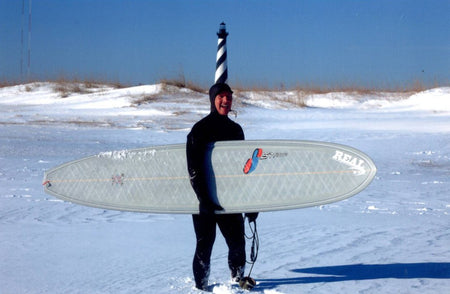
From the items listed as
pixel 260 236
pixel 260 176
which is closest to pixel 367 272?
pixel 260 176

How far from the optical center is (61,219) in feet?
16.7

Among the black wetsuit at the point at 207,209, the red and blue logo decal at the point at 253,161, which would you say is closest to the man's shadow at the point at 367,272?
the black wetsuit at the point at 207,209

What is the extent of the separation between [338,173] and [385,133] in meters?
8.61

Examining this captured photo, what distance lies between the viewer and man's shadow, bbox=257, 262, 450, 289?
11.1 feet

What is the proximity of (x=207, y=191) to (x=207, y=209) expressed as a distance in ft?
0.38

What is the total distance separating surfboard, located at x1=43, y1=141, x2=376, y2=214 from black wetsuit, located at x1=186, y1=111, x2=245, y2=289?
7 cm

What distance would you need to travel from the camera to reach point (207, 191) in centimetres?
302

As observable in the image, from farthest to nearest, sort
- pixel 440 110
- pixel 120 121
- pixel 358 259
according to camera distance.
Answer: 1. pixel 440 110
2. pixel 120 121
3. pixel 358 259

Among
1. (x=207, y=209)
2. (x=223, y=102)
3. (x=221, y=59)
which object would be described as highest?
(x=221, y=59)

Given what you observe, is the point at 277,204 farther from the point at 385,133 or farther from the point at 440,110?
the point at 440,110

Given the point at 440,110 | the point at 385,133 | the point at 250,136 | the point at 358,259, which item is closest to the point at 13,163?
the point at 250,136

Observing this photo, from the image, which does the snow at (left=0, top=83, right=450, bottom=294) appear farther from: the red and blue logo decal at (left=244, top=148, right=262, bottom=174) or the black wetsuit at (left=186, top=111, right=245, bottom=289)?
the red and blue logo decal at (left=244, top=148, right=262, bottom=174)

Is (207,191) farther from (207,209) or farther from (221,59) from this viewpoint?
(221,59)

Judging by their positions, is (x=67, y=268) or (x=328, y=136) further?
(x=328, y=136)
